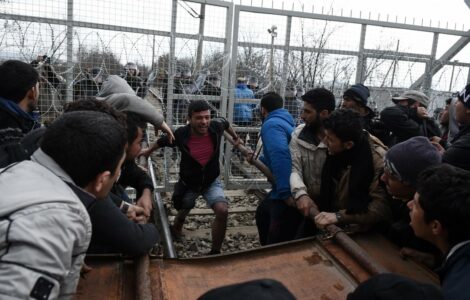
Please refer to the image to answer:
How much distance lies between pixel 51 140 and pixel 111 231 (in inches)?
22.3

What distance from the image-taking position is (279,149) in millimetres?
3150

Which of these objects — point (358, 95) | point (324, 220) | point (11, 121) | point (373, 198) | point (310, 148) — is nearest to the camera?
point (324, 220)

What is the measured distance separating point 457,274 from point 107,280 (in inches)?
54.6

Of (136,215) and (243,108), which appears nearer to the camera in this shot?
(136,215)

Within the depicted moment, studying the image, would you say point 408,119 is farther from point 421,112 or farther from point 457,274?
point 457,274

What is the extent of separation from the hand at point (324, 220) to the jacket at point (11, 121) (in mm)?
2007

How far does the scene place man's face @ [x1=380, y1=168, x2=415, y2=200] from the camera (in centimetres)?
211

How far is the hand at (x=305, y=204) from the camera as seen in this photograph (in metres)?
2.66

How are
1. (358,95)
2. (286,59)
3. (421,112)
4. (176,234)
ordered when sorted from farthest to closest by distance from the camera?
1. (286,59)
2. (176,234)
3. (421,112)
4. (358,95)

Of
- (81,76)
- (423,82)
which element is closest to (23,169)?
(81,76)

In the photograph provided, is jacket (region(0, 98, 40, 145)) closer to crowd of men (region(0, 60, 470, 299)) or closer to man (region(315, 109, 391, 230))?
crowd of men (region(0, 60, 470, 299))

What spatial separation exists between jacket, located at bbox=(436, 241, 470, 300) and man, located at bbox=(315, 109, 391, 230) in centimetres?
83

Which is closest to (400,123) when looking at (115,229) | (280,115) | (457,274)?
(280,115)

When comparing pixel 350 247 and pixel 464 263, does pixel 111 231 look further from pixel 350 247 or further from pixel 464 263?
pixel 464 263
